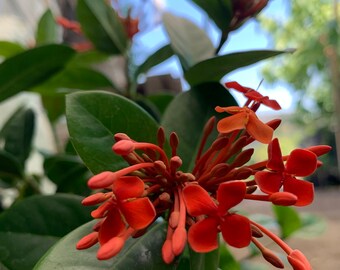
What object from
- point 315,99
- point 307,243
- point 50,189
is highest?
point 50,189

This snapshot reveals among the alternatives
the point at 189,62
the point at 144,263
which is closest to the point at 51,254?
the point at 144,263

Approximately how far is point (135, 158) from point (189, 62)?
21 cm

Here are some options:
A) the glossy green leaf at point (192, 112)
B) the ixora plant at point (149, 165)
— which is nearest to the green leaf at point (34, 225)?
the ixora plant at point (149, 165)

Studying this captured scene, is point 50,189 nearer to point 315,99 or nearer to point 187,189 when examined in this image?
point 187,189

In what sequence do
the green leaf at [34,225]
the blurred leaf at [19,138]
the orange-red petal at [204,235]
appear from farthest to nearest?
the blurred leaf at [19,138]
the green leaf at [34,225]
the orange-red petal at [204,235]

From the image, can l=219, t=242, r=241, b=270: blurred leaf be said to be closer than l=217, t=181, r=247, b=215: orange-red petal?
No

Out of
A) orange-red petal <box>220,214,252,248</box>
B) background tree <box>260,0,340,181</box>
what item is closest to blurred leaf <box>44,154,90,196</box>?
orange-red petal <box>220,214,252,248</box>

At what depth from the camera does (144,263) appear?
273 millimetres

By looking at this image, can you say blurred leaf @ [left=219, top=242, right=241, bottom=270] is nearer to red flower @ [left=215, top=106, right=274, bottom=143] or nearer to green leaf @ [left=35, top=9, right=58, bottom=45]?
red flower @ [left=215, top=106, right=274, bottom=143]

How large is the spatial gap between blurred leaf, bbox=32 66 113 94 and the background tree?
2952mm

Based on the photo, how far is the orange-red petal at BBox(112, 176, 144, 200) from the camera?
0.22m

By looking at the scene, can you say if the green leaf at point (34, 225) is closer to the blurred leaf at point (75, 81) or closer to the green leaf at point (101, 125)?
the green leaf at point (101, 125)

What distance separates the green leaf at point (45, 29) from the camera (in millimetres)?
684

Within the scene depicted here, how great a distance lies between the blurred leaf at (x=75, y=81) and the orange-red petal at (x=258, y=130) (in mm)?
348
